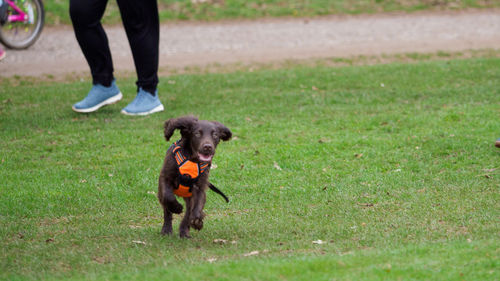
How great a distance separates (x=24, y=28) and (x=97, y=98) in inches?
193

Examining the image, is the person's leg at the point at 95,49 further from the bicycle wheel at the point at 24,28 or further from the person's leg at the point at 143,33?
the bicycle wheel at the point at 24,28

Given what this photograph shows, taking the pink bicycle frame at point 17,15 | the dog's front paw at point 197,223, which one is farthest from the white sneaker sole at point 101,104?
the dog's front paw at point 197,223

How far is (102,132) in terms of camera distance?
332 inches

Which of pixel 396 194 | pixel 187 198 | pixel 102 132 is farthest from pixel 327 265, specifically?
pixel 102 132

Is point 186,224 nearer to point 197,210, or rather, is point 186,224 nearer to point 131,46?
point 197,210

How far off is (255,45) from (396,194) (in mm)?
7920

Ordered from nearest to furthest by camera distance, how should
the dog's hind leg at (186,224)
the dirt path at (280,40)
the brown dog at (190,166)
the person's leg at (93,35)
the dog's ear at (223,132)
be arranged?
the brown dog at (190,166) < the dog's ear at (223,132) < the dog's hind leg at (186,224) < the person's leg at (93,35) < the dirt path at (280,40)

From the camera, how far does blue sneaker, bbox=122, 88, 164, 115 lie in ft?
29.8

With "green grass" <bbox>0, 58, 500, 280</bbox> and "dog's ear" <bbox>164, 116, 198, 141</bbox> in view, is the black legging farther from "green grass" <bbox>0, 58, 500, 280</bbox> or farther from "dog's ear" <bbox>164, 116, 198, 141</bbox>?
"dog's ear" <bbox>164, 116, 198, 141</bbox>

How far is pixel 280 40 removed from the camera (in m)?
14.2

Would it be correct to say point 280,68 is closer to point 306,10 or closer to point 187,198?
point 306,10

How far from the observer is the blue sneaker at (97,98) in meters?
8.97

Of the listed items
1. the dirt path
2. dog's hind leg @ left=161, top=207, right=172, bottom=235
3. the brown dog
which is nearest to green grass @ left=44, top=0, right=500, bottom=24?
the dirt path

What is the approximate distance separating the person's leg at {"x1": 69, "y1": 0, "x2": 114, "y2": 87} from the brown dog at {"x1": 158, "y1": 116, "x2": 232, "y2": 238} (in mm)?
3751
